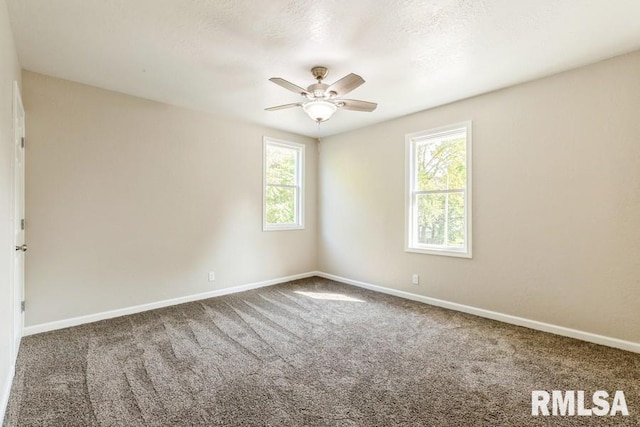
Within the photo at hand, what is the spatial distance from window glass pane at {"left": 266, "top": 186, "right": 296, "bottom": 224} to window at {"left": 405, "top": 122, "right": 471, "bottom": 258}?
209 centimetres

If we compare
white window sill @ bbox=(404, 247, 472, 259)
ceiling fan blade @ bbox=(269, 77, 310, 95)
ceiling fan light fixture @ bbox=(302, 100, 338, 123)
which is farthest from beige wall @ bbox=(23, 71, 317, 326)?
white window sill @ bbox=(404, 247, 472, 259)

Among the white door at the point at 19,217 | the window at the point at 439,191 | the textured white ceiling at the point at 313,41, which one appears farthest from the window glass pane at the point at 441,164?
the white door at the point at 19,217

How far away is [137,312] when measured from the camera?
143 inches

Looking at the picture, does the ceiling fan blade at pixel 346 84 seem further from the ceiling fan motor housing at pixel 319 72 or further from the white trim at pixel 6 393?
the white trim at pixel 6 393

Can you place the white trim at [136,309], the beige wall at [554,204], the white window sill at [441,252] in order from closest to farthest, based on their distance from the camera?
the beige wall at [554,204] < the white trim at [136,309] < the white window sill at [441,252]

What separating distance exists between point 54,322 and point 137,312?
2.47 feet

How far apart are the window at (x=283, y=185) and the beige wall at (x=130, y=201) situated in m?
0.19

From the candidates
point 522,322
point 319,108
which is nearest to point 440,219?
point 522,322

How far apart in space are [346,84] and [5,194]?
103 inches

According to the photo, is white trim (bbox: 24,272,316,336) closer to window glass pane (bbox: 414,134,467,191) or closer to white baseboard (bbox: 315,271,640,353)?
white baseboard (bbox: 315,271,640,353)

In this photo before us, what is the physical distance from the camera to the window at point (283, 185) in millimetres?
5047

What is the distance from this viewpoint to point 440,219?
13.3 feet

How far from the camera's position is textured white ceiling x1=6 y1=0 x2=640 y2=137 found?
6.92 ft

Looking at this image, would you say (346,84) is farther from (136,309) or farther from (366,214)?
(136,309)
